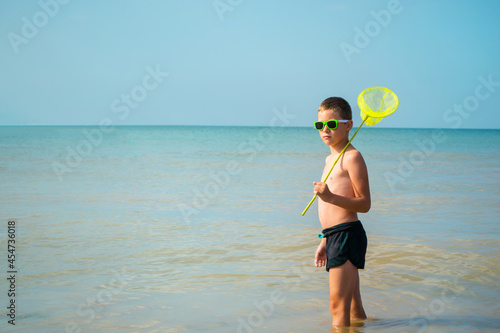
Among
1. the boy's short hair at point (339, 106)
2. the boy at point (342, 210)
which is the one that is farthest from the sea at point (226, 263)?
the boy's short hair at point (339, 106)

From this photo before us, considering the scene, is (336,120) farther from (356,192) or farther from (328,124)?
(356,192)

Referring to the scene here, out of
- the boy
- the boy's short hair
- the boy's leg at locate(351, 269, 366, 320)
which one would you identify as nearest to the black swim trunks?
the boy

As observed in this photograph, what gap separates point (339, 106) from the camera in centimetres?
324

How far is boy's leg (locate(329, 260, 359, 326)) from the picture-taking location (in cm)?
313

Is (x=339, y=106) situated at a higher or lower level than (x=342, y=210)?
higher

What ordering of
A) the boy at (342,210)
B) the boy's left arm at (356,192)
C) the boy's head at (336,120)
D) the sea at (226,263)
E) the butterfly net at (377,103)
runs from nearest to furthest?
the boy's left arm at (356,192) → the boy at (342,210) → the boy's head at (336,120) → the butterfly net at (377,103) → the sea at (226,263)

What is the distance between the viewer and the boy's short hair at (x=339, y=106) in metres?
3.24

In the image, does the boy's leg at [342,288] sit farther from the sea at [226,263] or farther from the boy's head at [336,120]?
the boy's head at [336,120]

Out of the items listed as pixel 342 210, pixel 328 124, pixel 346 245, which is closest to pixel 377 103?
pixel 328 124

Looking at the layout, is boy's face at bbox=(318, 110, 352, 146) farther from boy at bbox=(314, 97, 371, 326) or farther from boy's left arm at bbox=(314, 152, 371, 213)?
boy's left arm at bbox=(314, 152, 371, 213)

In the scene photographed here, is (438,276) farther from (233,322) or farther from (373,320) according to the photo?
(233,322)

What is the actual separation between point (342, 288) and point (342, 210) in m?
0.47

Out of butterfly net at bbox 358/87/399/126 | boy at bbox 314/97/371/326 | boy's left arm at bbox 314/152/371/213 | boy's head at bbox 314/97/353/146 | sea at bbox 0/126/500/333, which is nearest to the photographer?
boy's left arm at bbox 314/152/371/213

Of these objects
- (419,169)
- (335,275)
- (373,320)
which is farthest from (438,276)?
(419,169)
